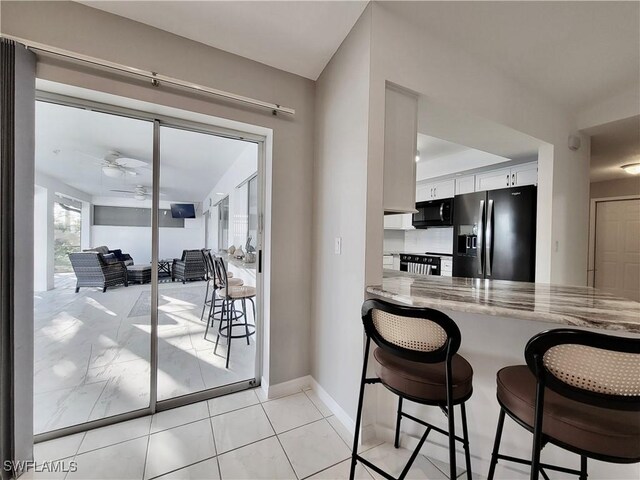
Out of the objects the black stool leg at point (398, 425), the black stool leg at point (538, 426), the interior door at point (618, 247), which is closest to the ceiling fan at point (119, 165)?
the black stool leg at point (398, 425)

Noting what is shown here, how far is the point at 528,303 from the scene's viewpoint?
1.11m

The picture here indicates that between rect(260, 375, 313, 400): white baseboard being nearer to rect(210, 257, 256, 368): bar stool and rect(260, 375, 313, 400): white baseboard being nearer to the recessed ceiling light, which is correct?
rect(210, 257, 256, 368): bar stool

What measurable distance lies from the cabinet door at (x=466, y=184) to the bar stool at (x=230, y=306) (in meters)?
3.38

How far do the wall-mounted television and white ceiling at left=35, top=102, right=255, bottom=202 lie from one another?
5 cm

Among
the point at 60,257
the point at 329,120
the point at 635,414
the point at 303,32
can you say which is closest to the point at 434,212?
the point at 329,120

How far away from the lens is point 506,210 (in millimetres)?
2822

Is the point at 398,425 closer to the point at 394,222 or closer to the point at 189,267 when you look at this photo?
the point at 189,267

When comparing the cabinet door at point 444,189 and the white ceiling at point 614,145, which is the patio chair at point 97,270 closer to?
the cabinet door at point 444,189

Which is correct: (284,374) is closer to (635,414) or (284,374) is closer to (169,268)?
(169,268)

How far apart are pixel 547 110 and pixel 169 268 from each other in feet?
12.2

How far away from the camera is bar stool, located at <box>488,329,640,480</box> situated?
71 centimetres

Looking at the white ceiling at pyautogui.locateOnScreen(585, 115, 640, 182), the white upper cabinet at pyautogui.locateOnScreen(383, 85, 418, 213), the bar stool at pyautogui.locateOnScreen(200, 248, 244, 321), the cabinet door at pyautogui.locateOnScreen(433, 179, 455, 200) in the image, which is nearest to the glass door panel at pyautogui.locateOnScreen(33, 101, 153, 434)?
the bar stool at pyautogui.locateOnScreen(200, 248, 244, 321)

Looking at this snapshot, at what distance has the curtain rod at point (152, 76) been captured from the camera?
52.2 inches

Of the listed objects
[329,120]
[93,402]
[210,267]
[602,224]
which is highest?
[329,120]
